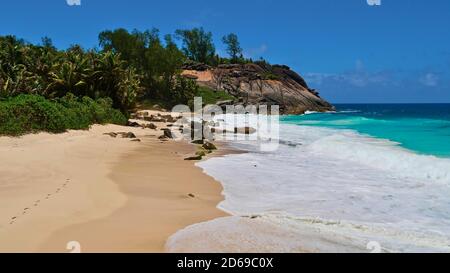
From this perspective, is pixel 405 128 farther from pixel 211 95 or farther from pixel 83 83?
pixel 211 95

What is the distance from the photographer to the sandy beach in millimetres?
6816

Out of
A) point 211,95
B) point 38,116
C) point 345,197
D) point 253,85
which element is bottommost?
point 345,197

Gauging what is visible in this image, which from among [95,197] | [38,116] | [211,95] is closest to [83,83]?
[38,116]

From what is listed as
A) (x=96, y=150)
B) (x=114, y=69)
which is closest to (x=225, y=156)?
(x=96, y=150)

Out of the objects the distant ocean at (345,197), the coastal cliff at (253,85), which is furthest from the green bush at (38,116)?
the coastal cliff at (253,85)

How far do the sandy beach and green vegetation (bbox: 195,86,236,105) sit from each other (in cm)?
5569

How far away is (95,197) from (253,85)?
81160 millimetres

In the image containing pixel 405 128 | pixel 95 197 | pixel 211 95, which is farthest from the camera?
pixel 211 95

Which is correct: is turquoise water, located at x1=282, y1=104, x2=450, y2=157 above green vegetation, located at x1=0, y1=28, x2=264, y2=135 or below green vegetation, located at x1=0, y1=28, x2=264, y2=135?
below

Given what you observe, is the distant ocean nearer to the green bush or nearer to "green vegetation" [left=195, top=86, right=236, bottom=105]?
the green bush

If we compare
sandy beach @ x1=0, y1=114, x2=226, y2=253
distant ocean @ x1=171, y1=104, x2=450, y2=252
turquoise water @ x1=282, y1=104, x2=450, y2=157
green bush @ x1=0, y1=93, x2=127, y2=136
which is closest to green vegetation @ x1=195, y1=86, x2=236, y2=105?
turquoise water @ x1=282, y1=104, x2=450, y2=157

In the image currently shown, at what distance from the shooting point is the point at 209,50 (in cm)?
10106

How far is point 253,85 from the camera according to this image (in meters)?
89.6
